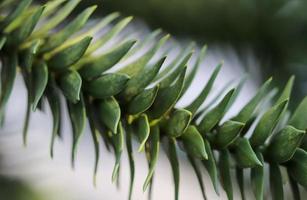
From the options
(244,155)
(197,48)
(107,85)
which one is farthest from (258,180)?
(197,48)

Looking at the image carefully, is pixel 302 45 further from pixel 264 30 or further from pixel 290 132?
pixel 290 132

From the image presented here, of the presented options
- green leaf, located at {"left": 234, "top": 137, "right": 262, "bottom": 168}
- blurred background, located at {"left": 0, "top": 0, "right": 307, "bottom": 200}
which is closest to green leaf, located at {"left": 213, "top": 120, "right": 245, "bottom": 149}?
green leaf, located at {"left": 234, "top": 137, "right": 262, "bottom": 168}

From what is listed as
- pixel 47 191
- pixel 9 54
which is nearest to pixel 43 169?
pixel 47 191

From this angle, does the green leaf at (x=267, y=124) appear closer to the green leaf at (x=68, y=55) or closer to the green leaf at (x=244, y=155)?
the green leaf at (x=244, y=155)

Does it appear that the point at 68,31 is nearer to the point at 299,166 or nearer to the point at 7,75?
the point at 7,75

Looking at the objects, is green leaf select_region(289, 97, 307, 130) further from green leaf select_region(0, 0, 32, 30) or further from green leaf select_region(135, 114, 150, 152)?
green leaf select_region(0, 0, 32, 30)

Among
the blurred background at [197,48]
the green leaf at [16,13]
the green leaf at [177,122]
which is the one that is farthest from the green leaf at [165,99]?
the blurred background at [197,48]
